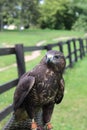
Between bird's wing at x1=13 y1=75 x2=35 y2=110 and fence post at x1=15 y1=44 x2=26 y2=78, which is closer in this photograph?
bird's wing at x1=13 y1=75 x2=35 y2=110

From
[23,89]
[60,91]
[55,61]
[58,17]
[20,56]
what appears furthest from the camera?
[58,17]

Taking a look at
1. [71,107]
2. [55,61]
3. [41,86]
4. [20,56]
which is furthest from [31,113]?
[71,107]

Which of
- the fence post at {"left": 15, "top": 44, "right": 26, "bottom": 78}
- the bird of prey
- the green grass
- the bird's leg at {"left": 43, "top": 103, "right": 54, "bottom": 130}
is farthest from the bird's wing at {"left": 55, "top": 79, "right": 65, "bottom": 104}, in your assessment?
the fence post at {"left": 15, "top": 44, "right": 26, "bottom": 78}

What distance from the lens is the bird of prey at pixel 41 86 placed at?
13.7 ft

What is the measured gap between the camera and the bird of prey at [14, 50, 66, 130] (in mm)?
4176

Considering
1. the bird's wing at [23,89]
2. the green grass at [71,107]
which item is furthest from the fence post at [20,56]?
the bird's wing at [23,89]

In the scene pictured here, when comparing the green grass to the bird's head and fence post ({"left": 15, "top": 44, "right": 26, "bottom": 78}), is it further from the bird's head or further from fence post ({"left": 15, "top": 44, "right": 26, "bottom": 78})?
the bird's head

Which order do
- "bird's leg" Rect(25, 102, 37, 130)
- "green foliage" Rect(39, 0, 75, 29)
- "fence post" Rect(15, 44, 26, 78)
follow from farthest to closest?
"green foliage" Rect(39, 0, 75, 29) < "fence post" Rect(15, 44, 26, 78) < "bird's leg" Rect(25, 102, 37, 130)

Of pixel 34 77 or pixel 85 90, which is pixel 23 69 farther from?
pixel 34 77

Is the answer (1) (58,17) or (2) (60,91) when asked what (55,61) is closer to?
(2) (60,91)

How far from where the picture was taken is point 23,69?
8039 millimetres

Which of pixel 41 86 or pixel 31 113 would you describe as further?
pixel 31 113

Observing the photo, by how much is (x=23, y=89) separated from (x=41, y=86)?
9.9 inches

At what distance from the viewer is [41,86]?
165 inches
